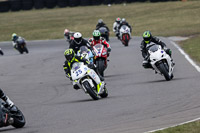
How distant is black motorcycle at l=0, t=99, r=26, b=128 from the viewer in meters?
9.13

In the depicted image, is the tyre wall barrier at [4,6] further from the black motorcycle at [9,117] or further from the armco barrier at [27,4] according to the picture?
the black motorcycle at [9,117]

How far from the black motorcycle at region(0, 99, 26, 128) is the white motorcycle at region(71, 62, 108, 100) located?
3275 millimetres

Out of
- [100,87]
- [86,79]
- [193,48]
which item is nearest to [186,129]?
[86,79]

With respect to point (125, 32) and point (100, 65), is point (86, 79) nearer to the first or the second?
point (100, 65)

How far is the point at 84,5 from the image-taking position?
56094 mm

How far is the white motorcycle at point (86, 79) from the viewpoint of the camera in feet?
42.5

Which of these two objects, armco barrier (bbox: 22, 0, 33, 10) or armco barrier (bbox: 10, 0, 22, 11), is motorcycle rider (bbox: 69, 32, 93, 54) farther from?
armco barrier (bbox: 22, 0, 33, 10)

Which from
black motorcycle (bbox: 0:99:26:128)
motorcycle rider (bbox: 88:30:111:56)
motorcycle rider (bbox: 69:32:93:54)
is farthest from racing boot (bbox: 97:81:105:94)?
motorcycle rider (bbox: 88:30:111:56)

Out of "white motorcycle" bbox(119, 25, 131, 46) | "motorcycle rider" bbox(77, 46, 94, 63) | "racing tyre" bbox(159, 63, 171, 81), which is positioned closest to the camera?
"racing tyre" bbox(159, 63, 171, 81)

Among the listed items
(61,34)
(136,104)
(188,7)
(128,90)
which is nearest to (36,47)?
(61,34)

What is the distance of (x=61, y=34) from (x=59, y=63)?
20311mm

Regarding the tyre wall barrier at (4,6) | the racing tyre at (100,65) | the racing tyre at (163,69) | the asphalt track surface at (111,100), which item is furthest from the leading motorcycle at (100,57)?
the tyre wall barrier at (4,6)

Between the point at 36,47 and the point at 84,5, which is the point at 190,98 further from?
the point at 84,5

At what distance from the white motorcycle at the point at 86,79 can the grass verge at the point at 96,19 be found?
2836 centimetres
